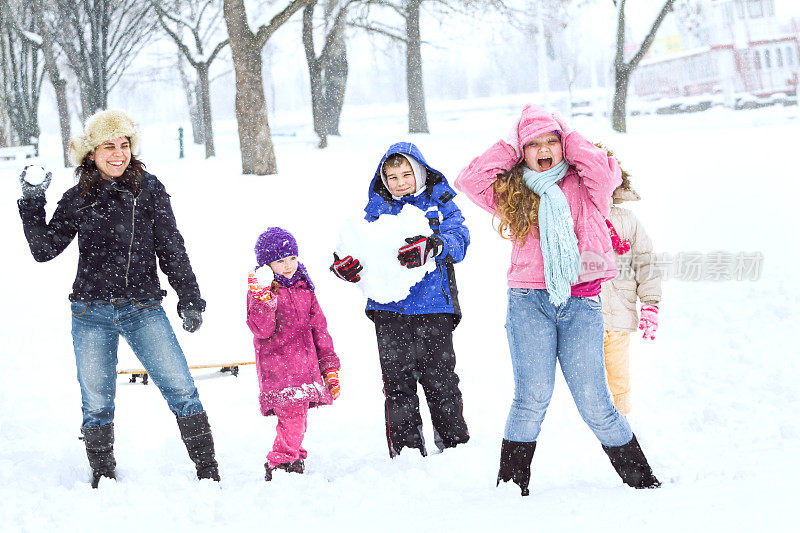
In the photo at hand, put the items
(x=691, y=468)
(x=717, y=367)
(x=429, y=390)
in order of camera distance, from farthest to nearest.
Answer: (x=717, y=367), (x=429, y=390), (x=691, y=468)

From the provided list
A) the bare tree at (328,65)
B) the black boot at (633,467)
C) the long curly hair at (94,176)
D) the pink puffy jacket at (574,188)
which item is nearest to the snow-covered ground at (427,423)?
the black boot at (633,467)

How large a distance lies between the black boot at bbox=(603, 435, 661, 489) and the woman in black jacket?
2072mm

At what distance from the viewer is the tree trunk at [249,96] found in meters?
13.4

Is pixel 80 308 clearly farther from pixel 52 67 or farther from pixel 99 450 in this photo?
pixel 52 67

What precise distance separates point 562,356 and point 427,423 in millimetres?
2041

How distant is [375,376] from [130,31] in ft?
52.7

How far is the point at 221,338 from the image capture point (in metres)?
7.93

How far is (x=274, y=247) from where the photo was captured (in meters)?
4.48

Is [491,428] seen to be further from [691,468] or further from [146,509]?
[146,509]

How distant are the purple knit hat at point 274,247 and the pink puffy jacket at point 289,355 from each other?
7.5 inches

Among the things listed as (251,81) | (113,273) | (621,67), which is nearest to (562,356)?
(113,273)

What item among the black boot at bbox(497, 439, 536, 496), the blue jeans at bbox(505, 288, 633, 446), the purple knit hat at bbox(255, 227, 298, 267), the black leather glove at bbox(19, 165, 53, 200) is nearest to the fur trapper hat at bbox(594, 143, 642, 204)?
the blue jeans at bbox(505, 288, 633, 446)

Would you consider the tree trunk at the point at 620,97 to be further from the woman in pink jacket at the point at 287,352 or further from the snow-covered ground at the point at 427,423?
the woman in pink jacket at the point at 287,352

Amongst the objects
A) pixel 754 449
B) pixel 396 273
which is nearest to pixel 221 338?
pixel 396 273
